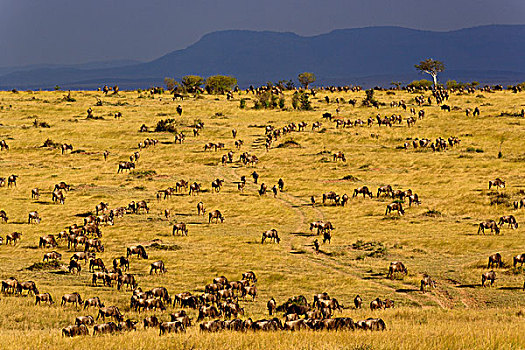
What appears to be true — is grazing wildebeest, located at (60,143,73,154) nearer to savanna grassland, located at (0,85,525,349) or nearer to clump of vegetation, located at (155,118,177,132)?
savanna grassland, located at (0,85,525,349)

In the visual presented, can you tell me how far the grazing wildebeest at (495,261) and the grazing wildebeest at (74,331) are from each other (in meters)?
19.3

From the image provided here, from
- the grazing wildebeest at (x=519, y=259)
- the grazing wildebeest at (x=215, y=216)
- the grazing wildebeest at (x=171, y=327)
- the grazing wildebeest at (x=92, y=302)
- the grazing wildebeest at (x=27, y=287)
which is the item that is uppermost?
the grazing wildebeest at (x=215, y=216)

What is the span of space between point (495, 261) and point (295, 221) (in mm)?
15448

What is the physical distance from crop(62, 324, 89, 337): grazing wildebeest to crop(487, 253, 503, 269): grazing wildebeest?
63.4 feet

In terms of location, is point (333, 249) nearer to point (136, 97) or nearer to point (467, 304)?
point (467, 304)

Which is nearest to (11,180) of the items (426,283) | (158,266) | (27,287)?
(158,266)

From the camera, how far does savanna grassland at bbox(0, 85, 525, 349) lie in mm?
19188

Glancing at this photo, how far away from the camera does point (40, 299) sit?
78.5 ft

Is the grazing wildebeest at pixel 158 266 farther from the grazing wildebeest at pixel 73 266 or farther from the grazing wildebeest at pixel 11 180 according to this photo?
the grazing wildebeest at pixel 11 180

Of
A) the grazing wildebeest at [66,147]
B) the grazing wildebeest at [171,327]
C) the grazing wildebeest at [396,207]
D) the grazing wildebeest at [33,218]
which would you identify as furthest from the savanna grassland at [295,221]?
the grazing wildebeest at [66,147]

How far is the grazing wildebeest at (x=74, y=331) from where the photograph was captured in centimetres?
1784

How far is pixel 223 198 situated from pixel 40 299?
2552 cm

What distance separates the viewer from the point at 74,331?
59.1ft

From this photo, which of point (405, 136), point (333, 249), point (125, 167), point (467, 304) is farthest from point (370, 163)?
point (467, 304)
